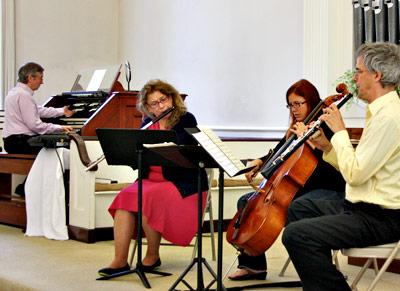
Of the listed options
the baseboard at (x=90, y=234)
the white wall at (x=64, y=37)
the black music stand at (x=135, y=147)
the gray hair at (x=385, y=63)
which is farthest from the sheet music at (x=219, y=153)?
the white wall at (x=64, y=37)

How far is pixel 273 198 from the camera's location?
11.6ft

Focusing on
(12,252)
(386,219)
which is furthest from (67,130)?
(386,219)

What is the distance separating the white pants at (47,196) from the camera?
18.7 ft

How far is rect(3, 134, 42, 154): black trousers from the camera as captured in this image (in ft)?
21.0

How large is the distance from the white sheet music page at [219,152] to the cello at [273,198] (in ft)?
1.03

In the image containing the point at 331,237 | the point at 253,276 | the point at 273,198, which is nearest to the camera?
the point at 331,237

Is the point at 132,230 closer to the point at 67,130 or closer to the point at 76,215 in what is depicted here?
the point at 76,215

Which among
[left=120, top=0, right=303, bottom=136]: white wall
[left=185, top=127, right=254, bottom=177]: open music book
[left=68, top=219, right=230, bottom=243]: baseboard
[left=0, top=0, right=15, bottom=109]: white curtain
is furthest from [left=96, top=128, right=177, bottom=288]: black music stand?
[left=0, top=0, right=15, bottom=109]: white curtain

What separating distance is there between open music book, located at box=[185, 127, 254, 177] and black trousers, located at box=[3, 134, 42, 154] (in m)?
3.37

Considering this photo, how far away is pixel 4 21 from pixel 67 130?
9.78ft

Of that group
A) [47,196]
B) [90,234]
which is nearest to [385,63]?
[90,234]

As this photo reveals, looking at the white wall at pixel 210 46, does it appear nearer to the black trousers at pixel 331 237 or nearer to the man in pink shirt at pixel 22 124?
the man in pink shirt at pixel 22 124

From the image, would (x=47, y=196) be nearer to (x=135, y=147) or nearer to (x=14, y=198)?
(x=14, y=198)

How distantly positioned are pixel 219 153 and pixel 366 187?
66cm
